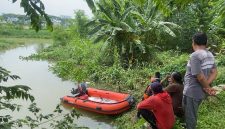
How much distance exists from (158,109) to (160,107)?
0.15ft

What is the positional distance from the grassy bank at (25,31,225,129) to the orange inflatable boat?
223 millimetres

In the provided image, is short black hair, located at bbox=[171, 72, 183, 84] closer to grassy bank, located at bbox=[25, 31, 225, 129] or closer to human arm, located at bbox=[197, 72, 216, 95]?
grassy bank, located at bbox=[25, 31, 225, 129]

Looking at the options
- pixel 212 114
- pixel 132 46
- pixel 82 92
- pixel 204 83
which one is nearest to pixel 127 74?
pixel 132 46

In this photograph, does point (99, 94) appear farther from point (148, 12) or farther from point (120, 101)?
point (148, 12)

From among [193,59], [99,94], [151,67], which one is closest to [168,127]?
[193,59]

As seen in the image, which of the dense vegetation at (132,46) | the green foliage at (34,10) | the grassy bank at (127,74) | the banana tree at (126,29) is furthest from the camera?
the banana tree at (126,29)

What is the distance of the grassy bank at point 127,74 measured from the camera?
6.31 metres

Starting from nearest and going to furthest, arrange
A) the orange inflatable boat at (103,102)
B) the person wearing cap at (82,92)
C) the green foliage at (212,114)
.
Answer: the green foliage at (212,114) < the orange inflatable boat at (103,102) < the person wearing cap at (82,92)

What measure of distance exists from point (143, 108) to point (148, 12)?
927cm

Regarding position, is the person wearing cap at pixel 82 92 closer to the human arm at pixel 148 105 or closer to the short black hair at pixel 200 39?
the human arm at pixel 148 105

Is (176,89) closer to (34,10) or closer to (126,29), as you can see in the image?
(34,10)

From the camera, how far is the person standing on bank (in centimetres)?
386

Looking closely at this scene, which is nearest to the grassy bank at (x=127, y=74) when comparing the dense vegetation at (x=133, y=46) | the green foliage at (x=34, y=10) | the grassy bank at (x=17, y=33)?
the dense vegetation at (x=133, y=46)

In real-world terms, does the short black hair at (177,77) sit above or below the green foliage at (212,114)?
above
